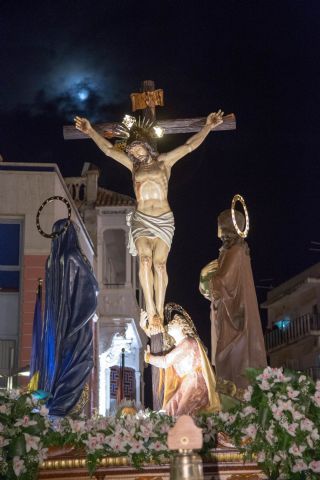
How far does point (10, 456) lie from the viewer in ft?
21.4

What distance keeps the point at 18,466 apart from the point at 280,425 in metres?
2.21

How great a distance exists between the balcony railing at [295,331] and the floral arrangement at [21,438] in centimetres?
2936

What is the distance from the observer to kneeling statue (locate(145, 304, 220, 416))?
8812mm

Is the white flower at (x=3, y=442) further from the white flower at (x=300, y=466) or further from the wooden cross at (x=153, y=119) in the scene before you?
the wooden cross at (x=153, y=119)

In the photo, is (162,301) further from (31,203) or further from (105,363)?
(105,363)

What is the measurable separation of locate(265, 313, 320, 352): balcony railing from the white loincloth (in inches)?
1031

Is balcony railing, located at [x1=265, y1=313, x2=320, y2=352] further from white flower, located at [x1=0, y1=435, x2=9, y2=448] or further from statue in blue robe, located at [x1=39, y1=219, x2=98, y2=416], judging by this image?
white flower, located at [x1=0, y1=435, x2=9, y2=448]

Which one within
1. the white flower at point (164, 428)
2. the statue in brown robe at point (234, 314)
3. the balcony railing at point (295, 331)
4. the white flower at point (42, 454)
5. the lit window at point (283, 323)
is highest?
the lit window at point (283, 323)

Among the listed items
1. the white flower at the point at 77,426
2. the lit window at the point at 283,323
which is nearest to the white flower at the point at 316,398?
the white flower at the point at 77,426

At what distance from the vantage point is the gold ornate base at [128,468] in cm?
671

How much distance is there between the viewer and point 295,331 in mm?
37000

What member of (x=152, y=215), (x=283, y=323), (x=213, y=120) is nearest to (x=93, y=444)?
(x=152, y=215)

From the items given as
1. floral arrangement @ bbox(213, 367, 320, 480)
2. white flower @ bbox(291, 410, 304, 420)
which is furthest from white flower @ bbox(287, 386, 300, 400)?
white flower @ bbox(291, 410, 304, 420)

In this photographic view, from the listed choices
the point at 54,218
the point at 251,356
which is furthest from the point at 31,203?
the point at 251,356
